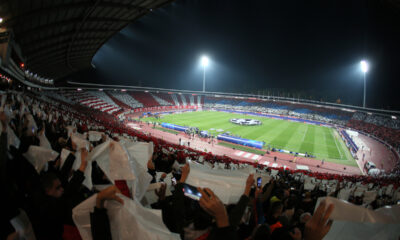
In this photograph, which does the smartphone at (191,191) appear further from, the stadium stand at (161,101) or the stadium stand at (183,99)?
the stadium stand at (183,99)

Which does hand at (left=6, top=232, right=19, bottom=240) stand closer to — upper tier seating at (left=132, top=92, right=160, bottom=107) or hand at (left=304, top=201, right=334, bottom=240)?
hand at (left=304, top=201, right=334, bottom=240)

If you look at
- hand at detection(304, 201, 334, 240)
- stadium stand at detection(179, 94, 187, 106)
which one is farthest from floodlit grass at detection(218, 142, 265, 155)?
stadium stand at detection(179, 94, 187, 106)

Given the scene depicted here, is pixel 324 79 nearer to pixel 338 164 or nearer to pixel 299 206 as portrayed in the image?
pixel 338 164

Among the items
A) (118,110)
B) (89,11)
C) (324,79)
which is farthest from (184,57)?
(89,11)

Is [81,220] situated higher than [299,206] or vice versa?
[81,220]

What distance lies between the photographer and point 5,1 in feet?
42.3

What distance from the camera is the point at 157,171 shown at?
6.81 m

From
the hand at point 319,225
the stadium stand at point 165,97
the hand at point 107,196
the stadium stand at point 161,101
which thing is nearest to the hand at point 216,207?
the hand at point 107,196

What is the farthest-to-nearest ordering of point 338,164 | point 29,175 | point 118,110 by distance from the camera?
point 118,110, point 338,164, point 29,175

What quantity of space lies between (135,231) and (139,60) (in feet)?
286

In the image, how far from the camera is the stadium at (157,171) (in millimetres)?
2012

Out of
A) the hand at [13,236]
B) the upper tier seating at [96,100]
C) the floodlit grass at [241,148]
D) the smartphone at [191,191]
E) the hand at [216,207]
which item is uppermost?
the upper tier seating at [96,100]

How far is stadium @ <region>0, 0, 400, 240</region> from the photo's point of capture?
6.60 feet

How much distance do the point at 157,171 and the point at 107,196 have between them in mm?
5125
